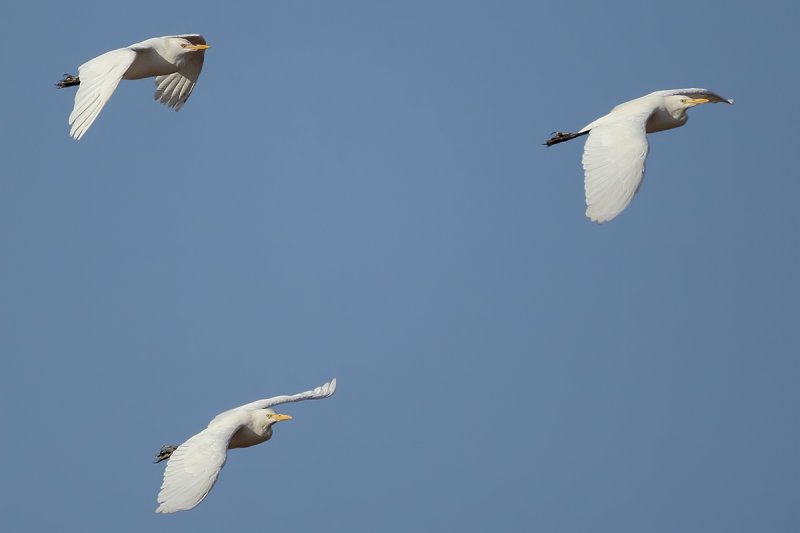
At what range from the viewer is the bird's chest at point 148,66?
4422 centimetres

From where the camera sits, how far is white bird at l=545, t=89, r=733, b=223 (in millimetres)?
37844

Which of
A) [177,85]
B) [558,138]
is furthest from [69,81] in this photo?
[558,138]

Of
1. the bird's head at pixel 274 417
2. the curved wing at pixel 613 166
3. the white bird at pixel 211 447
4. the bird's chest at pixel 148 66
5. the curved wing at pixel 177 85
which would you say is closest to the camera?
the white bird at pixel 211 447

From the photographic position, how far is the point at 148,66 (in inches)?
1759

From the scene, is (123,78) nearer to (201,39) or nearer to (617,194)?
(201,39)

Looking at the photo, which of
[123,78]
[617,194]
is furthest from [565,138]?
[123,78]

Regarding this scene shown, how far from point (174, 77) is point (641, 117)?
41.5ft

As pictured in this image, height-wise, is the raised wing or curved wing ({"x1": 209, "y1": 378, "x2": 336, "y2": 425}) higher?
the raised wing

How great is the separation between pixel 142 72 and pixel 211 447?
10.3 metres

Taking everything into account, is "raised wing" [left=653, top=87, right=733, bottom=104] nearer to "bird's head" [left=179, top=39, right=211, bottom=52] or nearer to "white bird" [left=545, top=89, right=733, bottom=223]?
"white bird" [left=545, top=89, right=733, bottom=223]

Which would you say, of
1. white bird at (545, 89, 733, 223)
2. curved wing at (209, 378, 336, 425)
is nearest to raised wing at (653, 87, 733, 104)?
white bird at (545, 89, 733, 223)

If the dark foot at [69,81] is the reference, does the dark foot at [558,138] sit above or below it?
below

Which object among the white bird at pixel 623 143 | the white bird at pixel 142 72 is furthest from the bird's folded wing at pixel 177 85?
the white bird at pixel 623 143

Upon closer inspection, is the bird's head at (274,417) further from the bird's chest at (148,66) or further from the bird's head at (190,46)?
the bird's head at (190,46)
